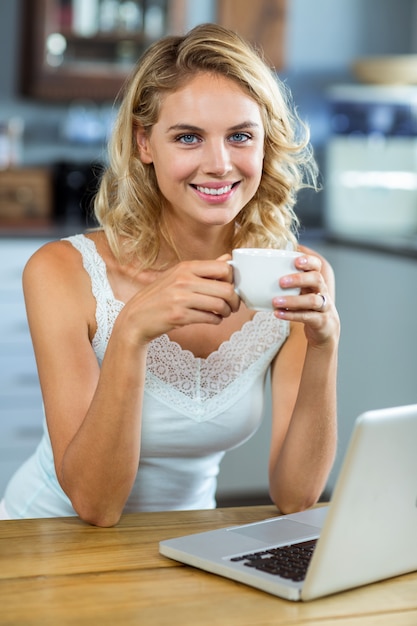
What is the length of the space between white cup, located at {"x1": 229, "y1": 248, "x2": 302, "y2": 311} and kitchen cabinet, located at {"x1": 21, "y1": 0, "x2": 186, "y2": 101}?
9.41 ft

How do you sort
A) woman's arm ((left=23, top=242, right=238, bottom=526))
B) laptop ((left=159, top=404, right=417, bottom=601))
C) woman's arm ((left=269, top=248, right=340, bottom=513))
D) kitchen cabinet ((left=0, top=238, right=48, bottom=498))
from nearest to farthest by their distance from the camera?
laptop ((left=159, top=404, right=417, bottom=601)), woman's arm ((left=23, top=242, right=238, bottom=526)), woman's arm ((left=269, top=248, right=340, bottom=513)), kitchen cabinet ((left=0, top=238, right=48, bottom=498))

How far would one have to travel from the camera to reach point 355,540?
1069 mm

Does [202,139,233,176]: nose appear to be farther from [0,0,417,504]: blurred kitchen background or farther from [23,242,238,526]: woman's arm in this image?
[0,0,417,504]: blurred kitchen background

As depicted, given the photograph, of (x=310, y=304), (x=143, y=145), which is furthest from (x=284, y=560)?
(x=143, y=145)

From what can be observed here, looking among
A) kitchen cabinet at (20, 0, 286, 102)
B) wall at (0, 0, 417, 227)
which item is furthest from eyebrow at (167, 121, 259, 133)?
wall at (0, 0, 417, 227)

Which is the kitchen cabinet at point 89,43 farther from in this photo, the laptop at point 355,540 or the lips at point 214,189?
the laptop at point 355,540

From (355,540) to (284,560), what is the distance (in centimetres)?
13

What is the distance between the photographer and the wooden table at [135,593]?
1.03 metres

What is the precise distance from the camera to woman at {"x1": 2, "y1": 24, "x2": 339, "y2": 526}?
1.46m

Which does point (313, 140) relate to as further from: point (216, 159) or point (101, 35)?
point (216, 159)

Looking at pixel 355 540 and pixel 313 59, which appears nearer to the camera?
pixel 355 540

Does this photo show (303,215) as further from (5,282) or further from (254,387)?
(254,387)

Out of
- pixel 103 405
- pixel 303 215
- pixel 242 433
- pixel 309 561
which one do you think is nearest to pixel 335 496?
pixel 309 561

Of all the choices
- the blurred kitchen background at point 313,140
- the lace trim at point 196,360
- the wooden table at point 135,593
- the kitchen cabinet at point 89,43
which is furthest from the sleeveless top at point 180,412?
the kitchen cabinet at point 89,43
